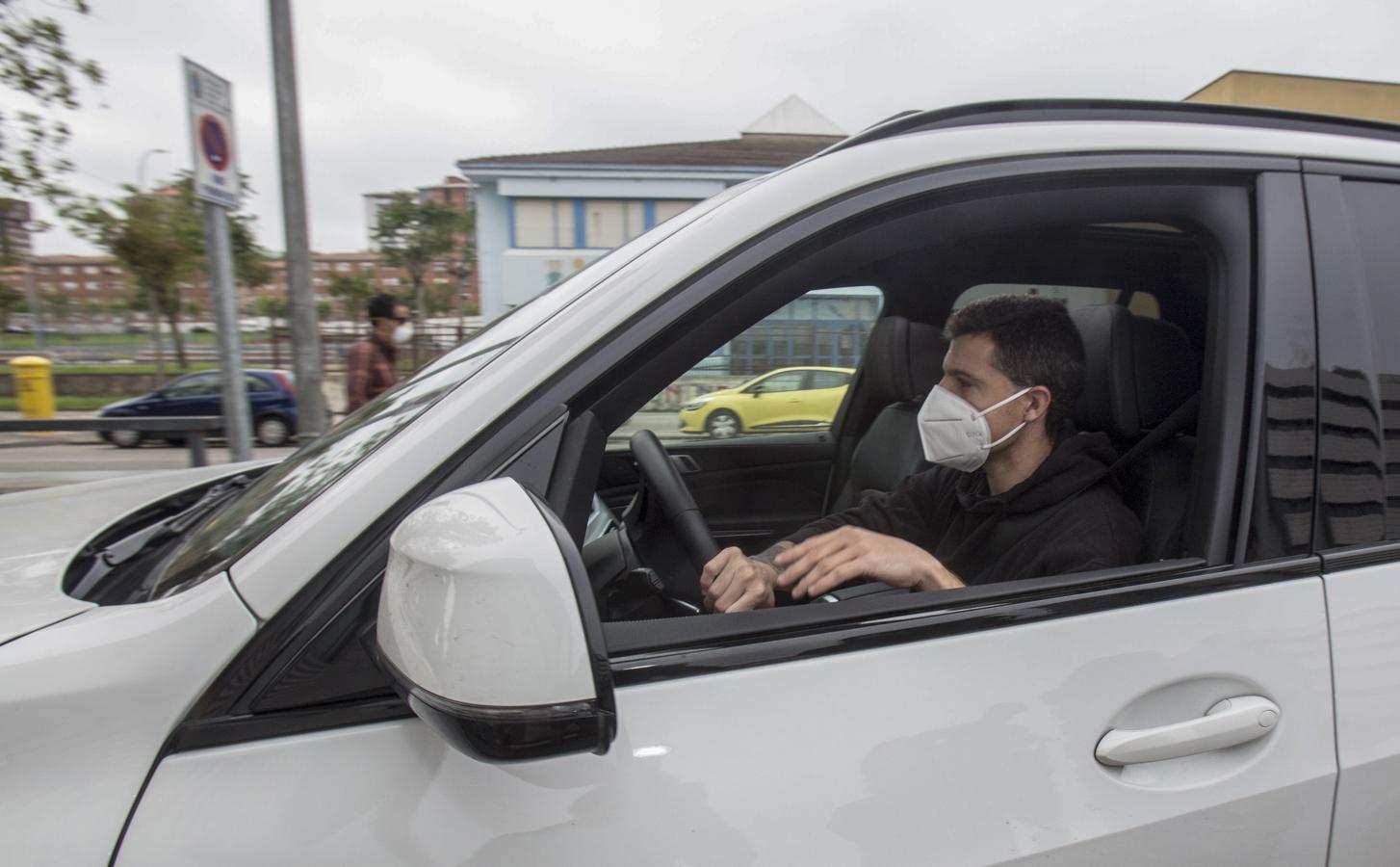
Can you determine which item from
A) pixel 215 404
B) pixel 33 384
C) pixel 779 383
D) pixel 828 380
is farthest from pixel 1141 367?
pixel 215 404

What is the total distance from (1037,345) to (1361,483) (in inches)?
25.7

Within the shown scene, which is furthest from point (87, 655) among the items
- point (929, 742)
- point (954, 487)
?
point (954, 487)

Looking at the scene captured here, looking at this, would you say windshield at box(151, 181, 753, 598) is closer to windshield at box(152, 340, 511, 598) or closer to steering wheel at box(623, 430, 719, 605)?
windshield at box(152, 340, 511, 598)

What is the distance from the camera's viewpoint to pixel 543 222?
2450 centimetres

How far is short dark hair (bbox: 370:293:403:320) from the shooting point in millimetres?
5352

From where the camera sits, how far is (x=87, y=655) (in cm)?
86

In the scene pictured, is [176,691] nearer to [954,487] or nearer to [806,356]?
[954,487]

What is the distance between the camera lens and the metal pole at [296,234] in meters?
5.12

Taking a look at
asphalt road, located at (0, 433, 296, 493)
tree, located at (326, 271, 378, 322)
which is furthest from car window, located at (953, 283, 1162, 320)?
tree, located at (326, 271, 378, 322)

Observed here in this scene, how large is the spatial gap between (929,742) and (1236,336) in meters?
0.73

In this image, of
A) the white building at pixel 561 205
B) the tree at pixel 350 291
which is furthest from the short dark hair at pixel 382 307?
the tree at pixel 350 291

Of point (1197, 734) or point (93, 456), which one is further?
point (93, 456)

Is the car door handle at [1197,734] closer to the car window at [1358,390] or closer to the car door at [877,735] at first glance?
the car door at [877,735]

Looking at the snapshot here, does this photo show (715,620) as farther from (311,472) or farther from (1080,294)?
(1080,294)
